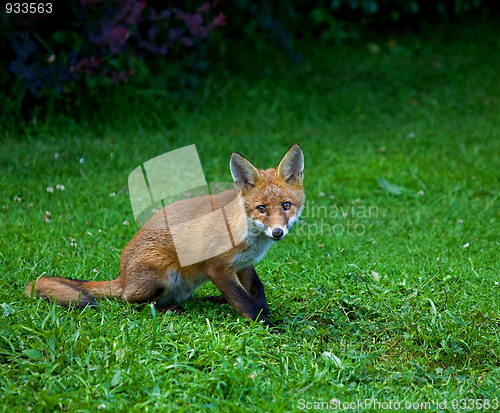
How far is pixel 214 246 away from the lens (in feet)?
13.0

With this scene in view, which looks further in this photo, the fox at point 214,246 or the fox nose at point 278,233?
the fox at point 214,246

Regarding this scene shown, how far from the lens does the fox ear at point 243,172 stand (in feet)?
12.8

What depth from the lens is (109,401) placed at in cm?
299

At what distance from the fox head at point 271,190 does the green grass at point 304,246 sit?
71 cm

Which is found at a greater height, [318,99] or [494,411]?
[318,99]

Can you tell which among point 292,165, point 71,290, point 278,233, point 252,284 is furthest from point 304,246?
point 71,290

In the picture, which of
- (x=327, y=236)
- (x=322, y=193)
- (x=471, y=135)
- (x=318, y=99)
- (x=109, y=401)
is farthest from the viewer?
(x=318, y=99)

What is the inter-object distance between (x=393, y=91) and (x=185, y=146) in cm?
389

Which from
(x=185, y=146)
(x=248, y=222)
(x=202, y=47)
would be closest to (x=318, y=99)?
(x=202, y=47)

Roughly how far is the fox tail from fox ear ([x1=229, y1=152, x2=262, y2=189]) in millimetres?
1135

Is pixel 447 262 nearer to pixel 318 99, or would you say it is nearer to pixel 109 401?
pixel 109 401

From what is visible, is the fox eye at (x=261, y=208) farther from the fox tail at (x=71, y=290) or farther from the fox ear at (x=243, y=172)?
the fox tail at (x=71, y=290)

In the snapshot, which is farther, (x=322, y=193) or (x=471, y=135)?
(x=471, y=135)

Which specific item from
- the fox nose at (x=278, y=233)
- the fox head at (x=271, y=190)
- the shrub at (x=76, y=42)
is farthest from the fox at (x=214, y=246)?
the shrub at (x=76, y=42)
